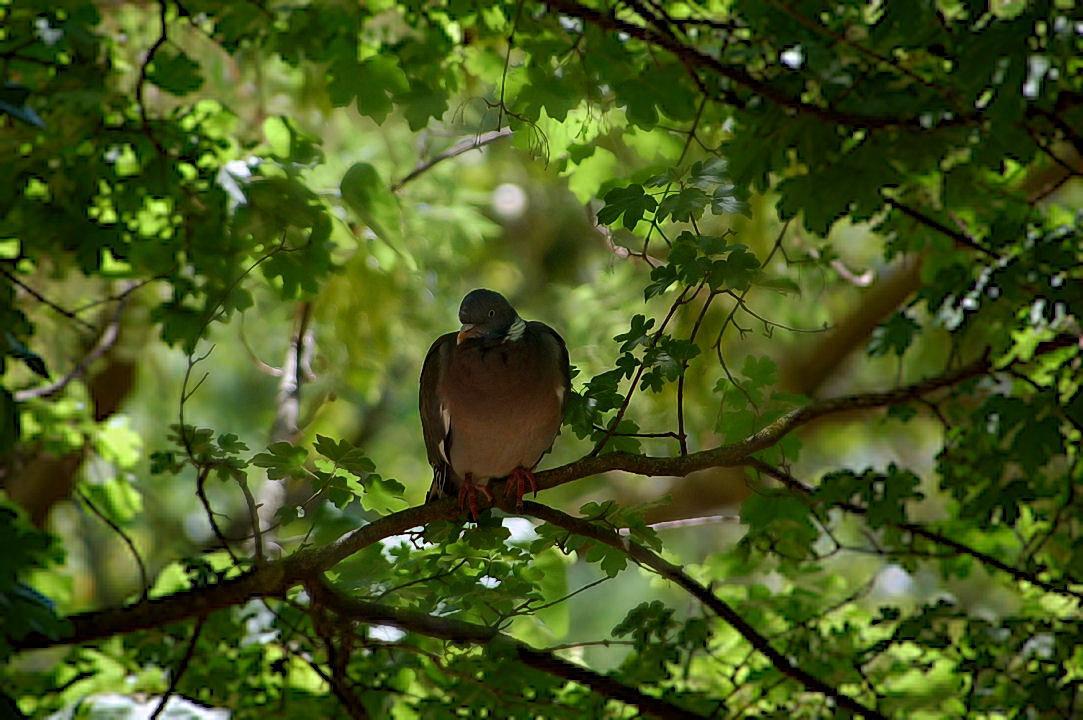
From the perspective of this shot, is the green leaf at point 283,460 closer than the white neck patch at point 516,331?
Yes

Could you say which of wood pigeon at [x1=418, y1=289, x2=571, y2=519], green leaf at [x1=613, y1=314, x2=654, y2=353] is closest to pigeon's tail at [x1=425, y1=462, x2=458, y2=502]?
wood pigeon at [x1=418, y1=289, x2=571, y2=519]

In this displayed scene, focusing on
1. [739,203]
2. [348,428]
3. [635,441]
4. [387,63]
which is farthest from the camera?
[348,428]

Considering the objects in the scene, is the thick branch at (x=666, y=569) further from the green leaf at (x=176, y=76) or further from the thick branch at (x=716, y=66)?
the green leaf at (x=176, y=76)

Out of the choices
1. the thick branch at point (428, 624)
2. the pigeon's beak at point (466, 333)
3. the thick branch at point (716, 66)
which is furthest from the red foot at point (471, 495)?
the thick branch at point (716, 66)

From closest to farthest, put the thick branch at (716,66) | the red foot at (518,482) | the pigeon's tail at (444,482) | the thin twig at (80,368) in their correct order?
the thick branch at (716,66), the red foot at (518,482), the pigeon's tail at (444,482), the thin twig at (80,368)

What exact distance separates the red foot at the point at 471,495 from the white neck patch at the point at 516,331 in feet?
1.46

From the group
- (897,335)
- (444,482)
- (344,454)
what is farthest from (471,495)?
(897,335)

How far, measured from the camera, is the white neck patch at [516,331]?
316 centimetres

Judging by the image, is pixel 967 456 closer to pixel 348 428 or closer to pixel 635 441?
pixel 635 441

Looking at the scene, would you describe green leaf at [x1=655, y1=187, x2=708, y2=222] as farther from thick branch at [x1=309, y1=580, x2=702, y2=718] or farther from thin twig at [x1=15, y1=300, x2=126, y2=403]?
thin twig at [x1=15, y1=300, x2=126, y2=403]

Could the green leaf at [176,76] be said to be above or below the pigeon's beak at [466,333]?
above

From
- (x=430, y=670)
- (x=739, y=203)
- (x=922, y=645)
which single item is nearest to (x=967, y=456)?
(x=922, y=645)

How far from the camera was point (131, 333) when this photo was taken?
5457mm

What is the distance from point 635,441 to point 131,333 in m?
3.80
